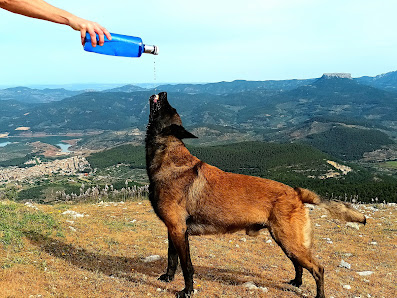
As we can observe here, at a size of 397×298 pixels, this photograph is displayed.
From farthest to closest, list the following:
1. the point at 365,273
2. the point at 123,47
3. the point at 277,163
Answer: the point at 277,163, the point at 365,273, the point at 123,47

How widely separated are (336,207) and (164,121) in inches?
161

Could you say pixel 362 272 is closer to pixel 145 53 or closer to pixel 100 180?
pixel 145 53

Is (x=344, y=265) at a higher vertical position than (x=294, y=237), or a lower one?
lower

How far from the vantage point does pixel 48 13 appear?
9.20 ft

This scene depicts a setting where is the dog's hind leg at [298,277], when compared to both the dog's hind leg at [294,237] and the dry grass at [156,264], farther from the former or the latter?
the dog's hind leg at [294,237]

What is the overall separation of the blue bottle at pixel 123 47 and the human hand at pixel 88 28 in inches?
8.6

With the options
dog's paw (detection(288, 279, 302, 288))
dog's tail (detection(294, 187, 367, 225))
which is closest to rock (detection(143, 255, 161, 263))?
dog's paw (detection(288, 279, 302, 288))

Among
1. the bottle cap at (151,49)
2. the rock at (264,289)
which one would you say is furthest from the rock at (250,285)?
the bottle cap at (151,49)

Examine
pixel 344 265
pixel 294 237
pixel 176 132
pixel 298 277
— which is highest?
pixel 176 132

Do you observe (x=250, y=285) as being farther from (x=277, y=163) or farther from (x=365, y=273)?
(x=277, y=163)

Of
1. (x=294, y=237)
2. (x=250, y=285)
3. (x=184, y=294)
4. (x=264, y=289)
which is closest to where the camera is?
(x=294, y=237)

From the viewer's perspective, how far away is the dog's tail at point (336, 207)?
664cm

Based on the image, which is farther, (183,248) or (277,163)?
(277,163)

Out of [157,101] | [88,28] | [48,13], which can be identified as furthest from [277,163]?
[48,13]
